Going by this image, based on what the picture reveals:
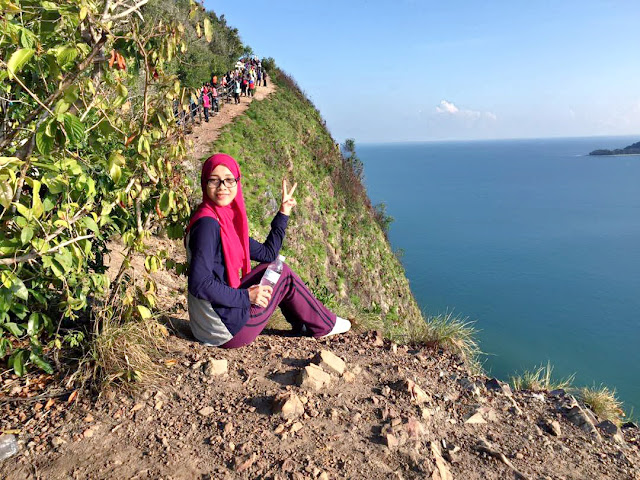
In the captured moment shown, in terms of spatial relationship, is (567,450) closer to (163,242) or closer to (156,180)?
(156,180)

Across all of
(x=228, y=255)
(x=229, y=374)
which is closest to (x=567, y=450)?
(x=229, y=374)

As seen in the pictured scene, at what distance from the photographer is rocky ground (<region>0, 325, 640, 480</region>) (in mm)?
2420

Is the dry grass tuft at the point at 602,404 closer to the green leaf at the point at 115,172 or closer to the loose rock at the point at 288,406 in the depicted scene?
the loose rock at the point at 288,406

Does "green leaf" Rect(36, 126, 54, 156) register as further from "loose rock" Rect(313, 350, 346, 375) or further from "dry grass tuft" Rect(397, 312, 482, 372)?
"dry grass tuft" Rect(397, 312, 482, 372)

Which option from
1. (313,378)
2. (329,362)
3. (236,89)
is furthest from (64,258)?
(236,89)

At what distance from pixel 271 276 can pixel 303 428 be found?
1.28 m

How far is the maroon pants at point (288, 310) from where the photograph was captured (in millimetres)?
3580

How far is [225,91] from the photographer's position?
24.0m

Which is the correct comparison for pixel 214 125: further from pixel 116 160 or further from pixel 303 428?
pixel 303 428

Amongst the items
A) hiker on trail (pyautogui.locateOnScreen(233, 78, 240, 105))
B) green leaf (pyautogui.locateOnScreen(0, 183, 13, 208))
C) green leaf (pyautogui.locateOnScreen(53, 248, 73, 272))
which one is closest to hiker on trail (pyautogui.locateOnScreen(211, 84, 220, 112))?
hiker on trail (pyautogui.locateOnScreen(233, 78, 240, 105))

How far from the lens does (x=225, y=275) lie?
11.2 ft

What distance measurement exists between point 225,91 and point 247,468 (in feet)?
79.6

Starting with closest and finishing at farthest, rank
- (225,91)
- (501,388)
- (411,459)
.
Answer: (411,459)
(501,388)
(225,91)

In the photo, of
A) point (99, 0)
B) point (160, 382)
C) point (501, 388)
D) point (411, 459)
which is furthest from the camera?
point (501, 388)
